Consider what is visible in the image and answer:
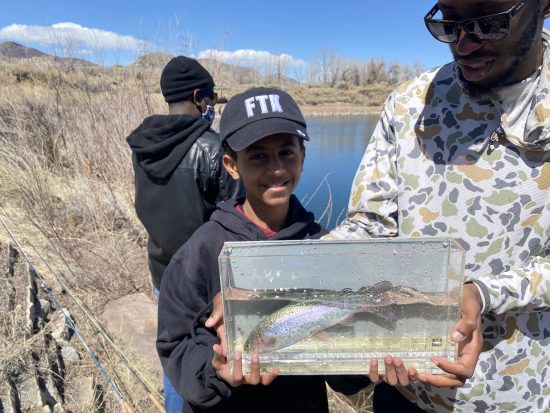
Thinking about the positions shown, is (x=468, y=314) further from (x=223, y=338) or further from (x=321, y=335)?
(x=223, y=338)

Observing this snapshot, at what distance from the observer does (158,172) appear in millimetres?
2578

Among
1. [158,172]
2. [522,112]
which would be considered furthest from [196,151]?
[522,112]

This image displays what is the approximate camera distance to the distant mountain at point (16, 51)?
7043 millimetres

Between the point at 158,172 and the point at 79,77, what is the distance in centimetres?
439

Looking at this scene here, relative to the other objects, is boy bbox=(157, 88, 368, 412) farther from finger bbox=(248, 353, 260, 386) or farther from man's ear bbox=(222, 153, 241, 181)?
finger bbox=(248, 353, 260, 386)

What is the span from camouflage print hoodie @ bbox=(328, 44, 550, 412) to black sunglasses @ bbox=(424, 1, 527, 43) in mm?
163

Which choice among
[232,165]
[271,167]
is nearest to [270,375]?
[271,167]

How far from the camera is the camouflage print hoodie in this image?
124 cm

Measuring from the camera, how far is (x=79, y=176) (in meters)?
5.93

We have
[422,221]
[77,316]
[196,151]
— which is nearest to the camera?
[422,221]

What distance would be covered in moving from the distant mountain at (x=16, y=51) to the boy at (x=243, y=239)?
22.6 ft

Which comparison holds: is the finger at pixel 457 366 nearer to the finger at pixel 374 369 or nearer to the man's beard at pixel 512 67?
the finger at pixel 374 369

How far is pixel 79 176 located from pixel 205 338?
5278mm

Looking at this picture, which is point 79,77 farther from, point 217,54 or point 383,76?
point 383,76
